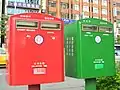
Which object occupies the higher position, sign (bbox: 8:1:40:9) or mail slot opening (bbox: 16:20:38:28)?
sign (bbox: 8:1:40:9)

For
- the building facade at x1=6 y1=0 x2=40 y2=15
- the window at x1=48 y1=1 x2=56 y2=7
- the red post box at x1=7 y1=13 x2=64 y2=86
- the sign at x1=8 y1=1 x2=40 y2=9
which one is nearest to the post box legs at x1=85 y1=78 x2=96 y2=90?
the red post box at x1=7 y1=13 x2=64 y2=86

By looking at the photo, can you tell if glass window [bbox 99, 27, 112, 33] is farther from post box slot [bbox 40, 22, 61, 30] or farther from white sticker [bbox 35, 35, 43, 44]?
white sticker [bbox 35, 35, 43, 44]

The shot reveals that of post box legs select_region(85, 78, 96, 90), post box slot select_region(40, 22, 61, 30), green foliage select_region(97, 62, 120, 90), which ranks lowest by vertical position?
green foliage select_region(97, 62, 120, 90)

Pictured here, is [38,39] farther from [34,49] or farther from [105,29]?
[105,29]

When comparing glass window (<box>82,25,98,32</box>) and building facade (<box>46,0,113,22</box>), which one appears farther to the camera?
building facade (<box>46,0,113,22</box>)

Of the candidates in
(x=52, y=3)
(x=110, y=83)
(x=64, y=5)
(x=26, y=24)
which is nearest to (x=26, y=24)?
(x=26, y=24)

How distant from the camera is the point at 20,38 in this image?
3879 millimetres

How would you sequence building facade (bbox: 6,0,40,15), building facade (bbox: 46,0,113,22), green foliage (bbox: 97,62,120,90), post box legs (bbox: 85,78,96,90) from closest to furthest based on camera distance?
post box legs (bbox: 85,78,96,90)
green foliage (bbox: 97,62,120,90)
building facade (bbox: 6,0,40,15)
building facade (bbox: 46,0,113,22)

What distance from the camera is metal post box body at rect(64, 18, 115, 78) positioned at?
4.28m

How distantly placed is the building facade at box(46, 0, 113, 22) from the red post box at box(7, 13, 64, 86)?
45.1m

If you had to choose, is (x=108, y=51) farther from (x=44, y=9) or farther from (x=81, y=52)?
(x=44, y=9)

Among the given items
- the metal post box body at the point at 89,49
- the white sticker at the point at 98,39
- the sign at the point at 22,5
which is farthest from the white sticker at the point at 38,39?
the sign at the point at 22,5

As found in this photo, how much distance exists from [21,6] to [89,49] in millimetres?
39332

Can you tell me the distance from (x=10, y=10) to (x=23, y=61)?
38841 mm
